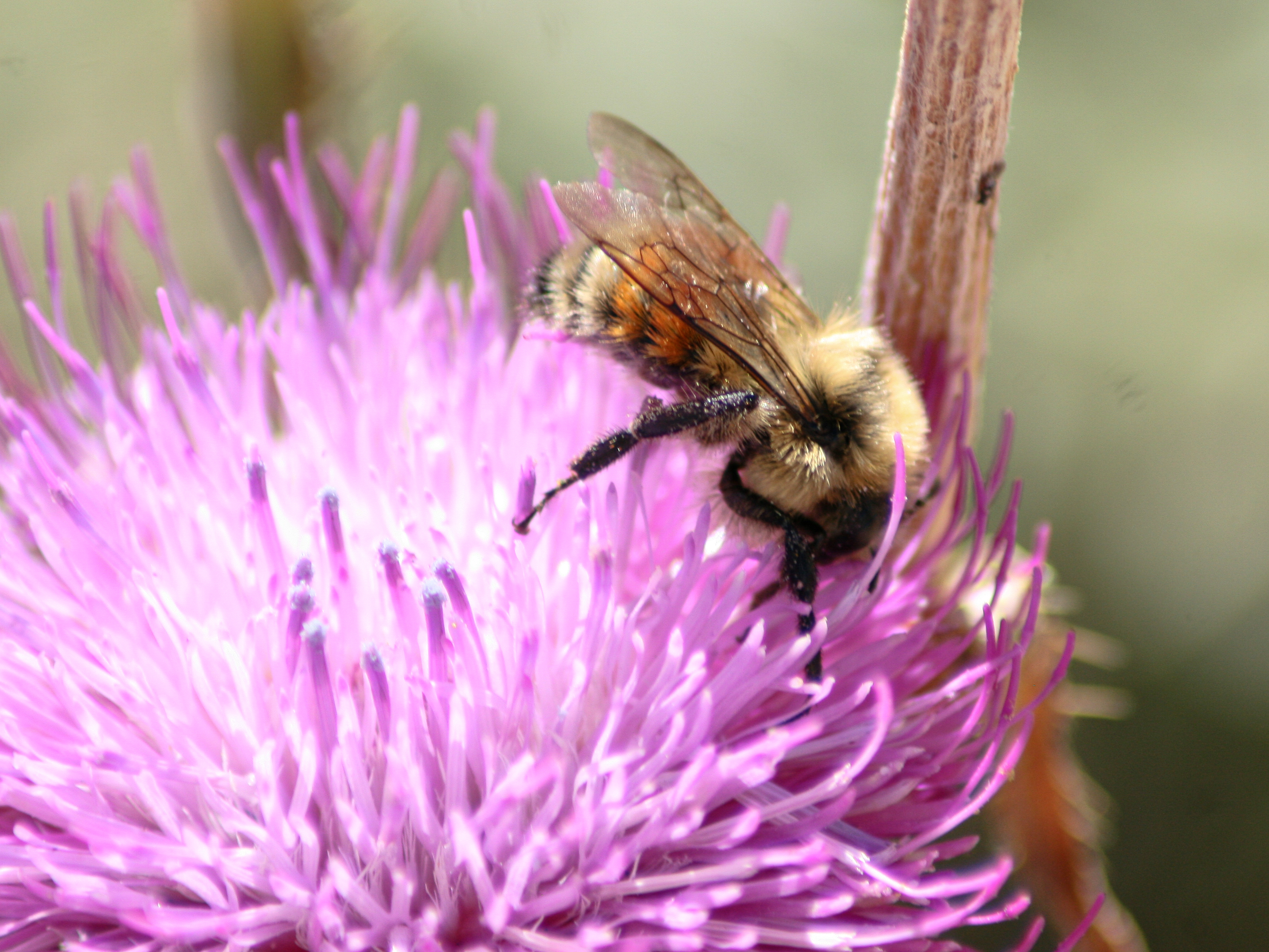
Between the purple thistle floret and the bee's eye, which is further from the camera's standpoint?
the bee's eye

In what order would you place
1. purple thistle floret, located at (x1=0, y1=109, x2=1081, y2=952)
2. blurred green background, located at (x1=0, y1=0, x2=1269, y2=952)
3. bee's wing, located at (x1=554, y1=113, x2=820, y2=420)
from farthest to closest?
blurred green background, located at (x1=0, y1=0, x2=1269, y2=952) → bee's wing, located at (x1=554, y1=113, x2=820, y2=420) → purple thistle floret, located at (x1=0, y1=109, x2=1081, y2=952)

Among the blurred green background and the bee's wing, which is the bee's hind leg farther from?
the blurred green background

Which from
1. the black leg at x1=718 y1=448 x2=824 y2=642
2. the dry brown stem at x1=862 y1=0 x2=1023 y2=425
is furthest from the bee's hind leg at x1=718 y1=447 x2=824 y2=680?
the dry brown stem at x1=862 y1=0 x2=1023 y2=425

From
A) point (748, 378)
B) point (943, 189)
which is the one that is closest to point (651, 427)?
point (748, 378)

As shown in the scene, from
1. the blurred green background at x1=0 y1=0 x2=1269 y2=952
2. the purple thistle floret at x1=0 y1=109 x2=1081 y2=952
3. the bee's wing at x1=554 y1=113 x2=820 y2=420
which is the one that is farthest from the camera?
the blurred green background at x1=0 y1=0 x2=1269 y2=952

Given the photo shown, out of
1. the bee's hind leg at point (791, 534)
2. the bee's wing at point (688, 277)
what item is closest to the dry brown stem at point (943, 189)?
the bee's wing at point (688, 277)

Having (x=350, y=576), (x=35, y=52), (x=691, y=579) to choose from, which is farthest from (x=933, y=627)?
(x=35, y=52)

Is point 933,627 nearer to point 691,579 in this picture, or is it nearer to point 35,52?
point 691,579
